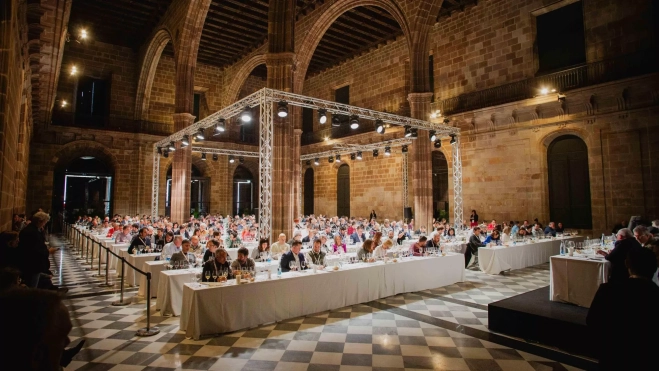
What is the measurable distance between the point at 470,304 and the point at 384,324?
1926mm

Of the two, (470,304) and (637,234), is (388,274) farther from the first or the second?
(637,234)

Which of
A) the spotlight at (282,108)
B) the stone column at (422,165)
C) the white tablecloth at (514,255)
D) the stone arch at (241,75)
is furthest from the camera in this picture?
the stone arch at (241,75)

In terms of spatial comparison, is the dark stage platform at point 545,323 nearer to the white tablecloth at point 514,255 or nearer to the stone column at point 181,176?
the white tablecloth at point 514,255

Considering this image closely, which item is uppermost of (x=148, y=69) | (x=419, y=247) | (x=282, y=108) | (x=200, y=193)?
(x=148, y=69)

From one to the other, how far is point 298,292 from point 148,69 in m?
18.6

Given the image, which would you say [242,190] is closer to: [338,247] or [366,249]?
[338,247]

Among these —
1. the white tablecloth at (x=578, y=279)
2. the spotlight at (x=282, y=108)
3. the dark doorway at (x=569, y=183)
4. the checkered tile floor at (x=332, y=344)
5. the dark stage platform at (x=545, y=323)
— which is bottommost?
the checkered tile floor at (x=332, y=344)

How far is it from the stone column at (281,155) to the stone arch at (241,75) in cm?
1099

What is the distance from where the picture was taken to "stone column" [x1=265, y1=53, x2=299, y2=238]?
8.93 metres

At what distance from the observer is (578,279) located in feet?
17.7

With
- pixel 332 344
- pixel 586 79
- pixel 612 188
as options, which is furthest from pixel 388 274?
pixel 586 79

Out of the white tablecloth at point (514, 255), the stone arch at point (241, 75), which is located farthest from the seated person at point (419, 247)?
the stone arch at point (241, 75)

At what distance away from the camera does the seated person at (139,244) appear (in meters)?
7.67

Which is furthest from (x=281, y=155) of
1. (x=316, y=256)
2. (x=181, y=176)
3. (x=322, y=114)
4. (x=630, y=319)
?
(x=630, y=319)
